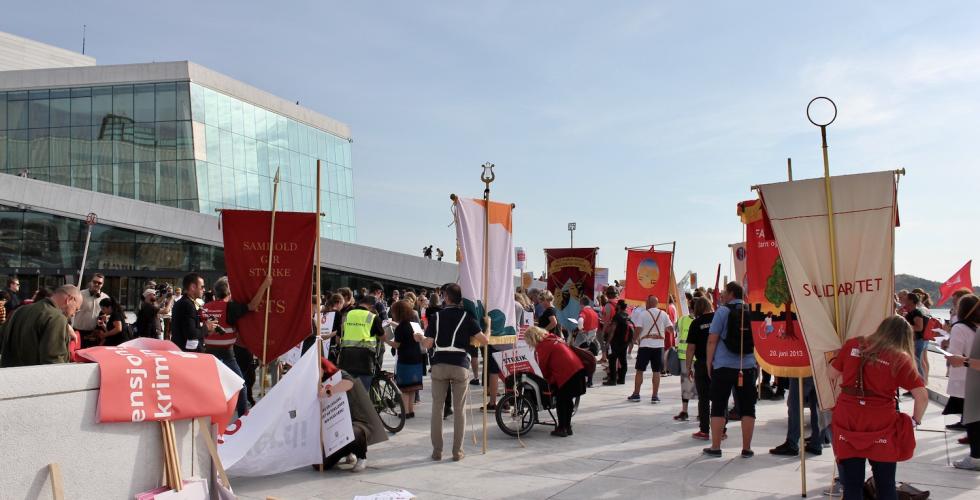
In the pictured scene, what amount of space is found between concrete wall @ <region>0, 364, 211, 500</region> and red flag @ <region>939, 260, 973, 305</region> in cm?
1462

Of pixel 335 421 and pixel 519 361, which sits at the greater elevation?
pixel 519 361

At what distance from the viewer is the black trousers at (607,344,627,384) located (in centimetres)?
1463

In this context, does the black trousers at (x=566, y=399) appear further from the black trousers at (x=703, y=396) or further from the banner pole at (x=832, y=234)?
the banner pole at (x=832, y=234)

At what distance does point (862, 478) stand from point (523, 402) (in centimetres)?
480

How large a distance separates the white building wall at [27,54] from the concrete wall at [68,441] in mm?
76404

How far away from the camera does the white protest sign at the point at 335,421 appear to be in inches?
294

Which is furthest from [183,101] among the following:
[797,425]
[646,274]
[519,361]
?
[797,425]

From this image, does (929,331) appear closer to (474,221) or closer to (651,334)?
(651,334)

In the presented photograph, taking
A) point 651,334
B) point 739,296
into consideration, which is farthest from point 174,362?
point 651,334

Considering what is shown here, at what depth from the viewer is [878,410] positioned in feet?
17.0

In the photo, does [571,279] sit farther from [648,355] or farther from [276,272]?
[276,272]

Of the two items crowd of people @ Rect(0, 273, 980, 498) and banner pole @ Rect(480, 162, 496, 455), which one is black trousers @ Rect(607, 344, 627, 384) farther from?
banner pole @ Rect(480, 162, 496, 455)

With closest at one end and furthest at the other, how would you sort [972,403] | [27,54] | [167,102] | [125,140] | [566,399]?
[972,403] < [566,399] < [167,102] < [125,140] < [27,54]

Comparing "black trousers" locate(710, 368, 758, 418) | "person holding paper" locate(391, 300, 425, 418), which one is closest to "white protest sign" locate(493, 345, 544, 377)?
"person holding paper" locate(391, 300, 425, 418)
